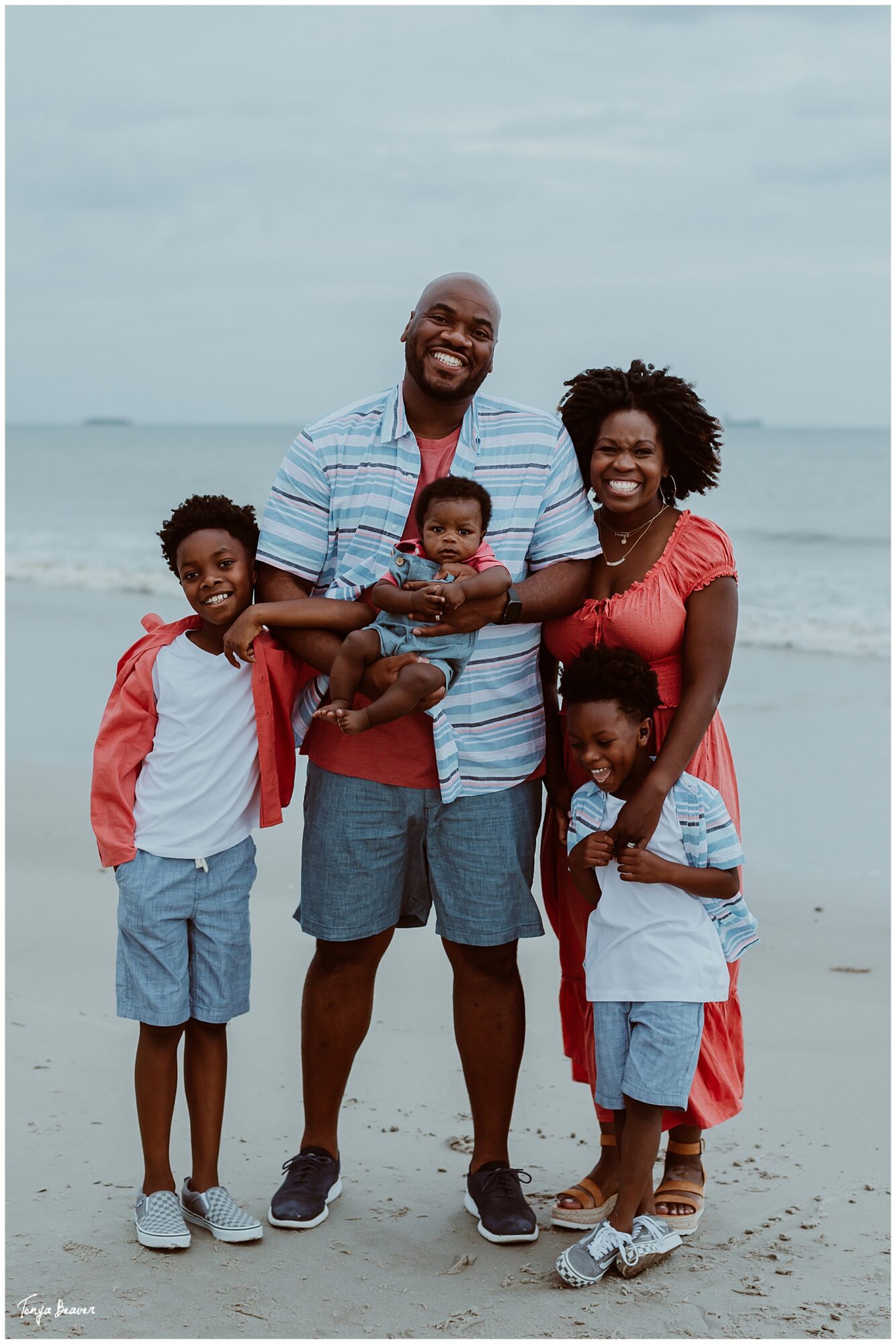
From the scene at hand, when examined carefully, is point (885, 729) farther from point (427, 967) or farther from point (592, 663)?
point (592, 663)

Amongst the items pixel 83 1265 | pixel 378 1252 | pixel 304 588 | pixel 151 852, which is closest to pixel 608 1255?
pixel 378 1252

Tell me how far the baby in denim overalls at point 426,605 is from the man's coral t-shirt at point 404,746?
0.48 ft

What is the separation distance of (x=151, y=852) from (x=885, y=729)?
6.27m

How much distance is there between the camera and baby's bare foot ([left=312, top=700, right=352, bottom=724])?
290cm

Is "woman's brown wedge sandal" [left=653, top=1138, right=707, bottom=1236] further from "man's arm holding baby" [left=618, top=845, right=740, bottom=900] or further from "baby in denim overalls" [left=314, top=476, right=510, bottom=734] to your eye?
"baby in denim overalls" [left=314, top=476, right=510, bottom=734]

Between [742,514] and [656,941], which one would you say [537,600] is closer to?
[656,941]

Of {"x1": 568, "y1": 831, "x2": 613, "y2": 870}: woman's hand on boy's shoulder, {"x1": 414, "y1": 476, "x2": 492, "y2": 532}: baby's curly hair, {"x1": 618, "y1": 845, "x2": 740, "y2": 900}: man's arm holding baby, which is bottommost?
{"x1": 618, "y1": 845, "x2": 740, "y2": 900}: man's arm holding baby

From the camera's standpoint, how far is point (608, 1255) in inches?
113

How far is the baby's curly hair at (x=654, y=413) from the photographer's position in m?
3.12

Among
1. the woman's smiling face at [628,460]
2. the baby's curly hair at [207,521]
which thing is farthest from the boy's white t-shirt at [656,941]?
the baby's curly hair at [207,521]

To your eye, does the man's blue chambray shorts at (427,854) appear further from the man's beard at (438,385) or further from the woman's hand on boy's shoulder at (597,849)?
the man's beard at (438,385)

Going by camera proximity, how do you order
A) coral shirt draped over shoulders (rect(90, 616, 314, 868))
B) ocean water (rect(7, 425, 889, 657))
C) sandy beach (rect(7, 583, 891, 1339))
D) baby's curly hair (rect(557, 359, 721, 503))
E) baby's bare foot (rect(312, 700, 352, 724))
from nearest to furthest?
sandy beach (rect(7, 583, 891, 1339)) < baby's bare foot (rect(312, 700, 352, 724)) < coral shirt draped over shoulders (rect(90, 616, 314, 868)) < baby's curly hair (rect(557, 359, 721, 503)) < ocean water (rect(7, 425, 889, 657))

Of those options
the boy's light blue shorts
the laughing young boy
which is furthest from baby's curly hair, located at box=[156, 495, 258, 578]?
the boy's light blue shorts

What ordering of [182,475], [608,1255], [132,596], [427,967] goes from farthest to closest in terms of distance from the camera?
[182,475] < [132,596] < [427,967] < [608,1255]
